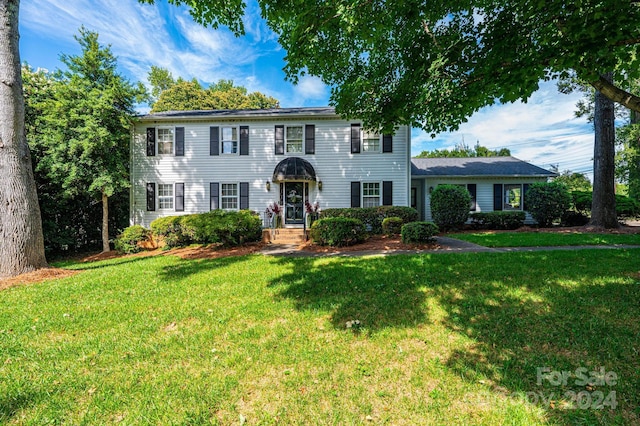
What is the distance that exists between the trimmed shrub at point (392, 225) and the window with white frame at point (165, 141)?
11688 millimetres

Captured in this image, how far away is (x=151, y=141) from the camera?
1354 centimetres

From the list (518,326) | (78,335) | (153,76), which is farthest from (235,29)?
(153,76)

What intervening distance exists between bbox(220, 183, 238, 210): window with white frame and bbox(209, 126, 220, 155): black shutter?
179cm

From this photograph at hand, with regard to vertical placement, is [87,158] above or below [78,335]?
above

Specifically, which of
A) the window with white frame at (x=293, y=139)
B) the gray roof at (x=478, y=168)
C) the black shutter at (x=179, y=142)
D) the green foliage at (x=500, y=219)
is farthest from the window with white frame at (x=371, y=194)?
the black shutter at (x=179, y=142)

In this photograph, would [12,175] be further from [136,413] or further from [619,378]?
[619,378]

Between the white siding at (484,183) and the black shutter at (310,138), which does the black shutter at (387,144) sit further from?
the white siding at (484,183)

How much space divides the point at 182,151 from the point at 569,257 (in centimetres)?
1584

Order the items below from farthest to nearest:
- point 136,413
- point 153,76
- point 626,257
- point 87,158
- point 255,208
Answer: point 153,76 < point 255,208 < point 87,158 < point 626,257 < point 136,413

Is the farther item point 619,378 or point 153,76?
point 153,76

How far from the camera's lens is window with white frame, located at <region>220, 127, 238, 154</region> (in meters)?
13.4

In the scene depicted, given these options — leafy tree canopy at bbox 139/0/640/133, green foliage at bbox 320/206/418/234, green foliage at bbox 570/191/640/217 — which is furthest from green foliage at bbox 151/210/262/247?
green foliage at bbox 570/191/640/217

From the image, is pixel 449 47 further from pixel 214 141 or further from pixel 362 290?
pixel 214 141

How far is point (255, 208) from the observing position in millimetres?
13336
